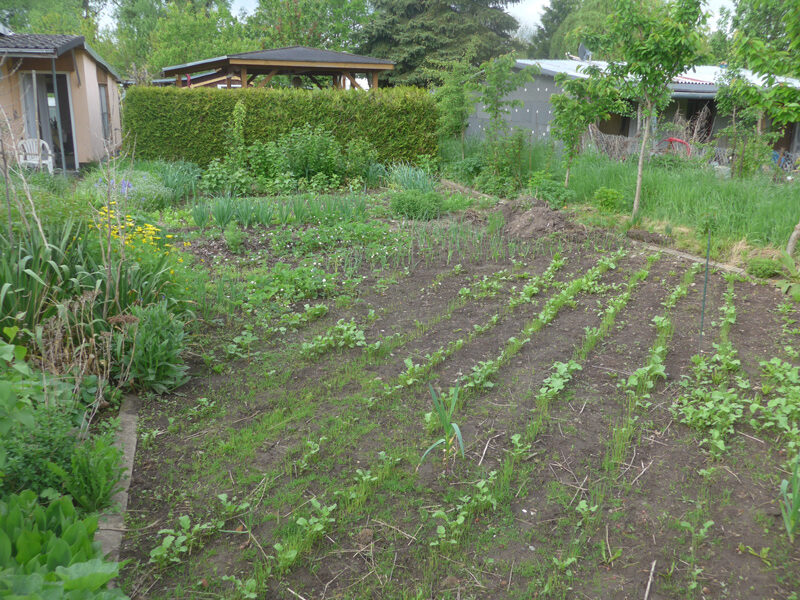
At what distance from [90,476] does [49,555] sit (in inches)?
33.9

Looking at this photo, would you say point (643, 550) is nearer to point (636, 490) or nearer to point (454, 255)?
point (636, 490)

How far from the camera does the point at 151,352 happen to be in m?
4.00

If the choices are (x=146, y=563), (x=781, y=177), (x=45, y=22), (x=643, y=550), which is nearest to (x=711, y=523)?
(x=643, y=550)

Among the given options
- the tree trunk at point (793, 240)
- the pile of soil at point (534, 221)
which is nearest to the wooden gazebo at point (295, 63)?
the pile of soil at point (534, 221)

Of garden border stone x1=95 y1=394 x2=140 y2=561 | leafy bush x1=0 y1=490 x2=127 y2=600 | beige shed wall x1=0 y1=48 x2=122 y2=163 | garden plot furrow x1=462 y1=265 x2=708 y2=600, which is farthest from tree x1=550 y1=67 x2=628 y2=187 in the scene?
beige shed wall x1=0 y1=48 x2=122 y2=163

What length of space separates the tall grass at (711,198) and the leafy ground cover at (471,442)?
1398mm

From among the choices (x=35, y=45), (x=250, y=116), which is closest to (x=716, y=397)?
(x=250, y=116)

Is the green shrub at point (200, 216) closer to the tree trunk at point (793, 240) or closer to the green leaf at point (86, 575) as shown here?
the green leaf at point (86, 575)

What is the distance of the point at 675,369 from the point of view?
4270 mm

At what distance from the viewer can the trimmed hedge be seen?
12844 millimetres

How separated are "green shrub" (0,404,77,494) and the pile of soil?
19.4 feet

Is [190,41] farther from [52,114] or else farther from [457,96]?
[457,96]

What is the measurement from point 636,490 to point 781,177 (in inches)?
343

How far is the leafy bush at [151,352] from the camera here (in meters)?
3.95
